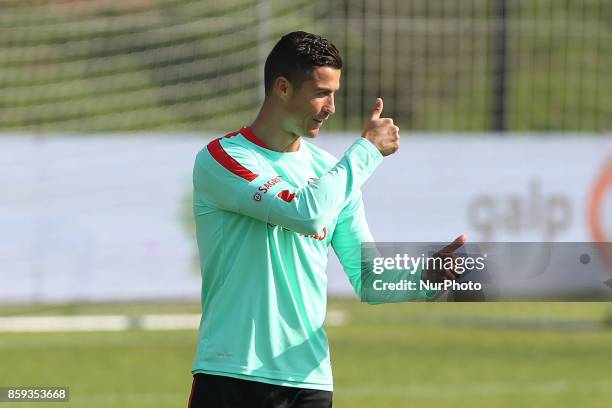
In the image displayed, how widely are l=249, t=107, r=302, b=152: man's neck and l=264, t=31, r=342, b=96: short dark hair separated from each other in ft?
0.44

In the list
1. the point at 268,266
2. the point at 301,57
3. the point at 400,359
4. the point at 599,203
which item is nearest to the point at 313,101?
the point at 301,57

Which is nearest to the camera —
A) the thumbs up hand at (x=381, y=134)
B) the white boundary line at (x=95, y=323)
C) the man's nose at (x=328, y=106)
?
the thumbs up hand at (x=381, y=134)

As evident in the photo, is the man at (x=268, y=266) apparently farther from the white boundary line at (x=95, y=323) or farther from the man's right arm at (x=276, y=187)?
the white boundary line at (x=95, y=323)

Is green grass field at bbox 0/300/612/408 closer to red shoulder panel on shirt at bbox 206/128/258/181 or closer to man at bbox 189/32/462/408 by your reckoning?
man at bbox 189/32/462/408

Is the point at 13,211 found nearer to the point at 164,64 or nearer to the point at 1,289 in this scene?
the point at 1,289

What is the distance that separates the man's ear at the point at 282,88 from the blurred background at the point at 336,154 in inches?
222

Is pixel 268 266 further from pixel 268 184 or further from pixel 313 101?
pixel 313 101

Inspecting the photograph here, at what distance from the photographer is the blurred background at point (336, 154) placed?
1205cm

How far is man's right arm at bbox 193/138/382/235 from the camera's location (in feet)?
13.8

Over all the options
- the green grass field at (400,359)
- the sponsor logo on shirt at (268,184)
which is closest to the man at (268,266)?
the sponsor logo on shirt at (268,184)

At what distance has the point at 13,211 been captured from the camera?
A: 14477mm

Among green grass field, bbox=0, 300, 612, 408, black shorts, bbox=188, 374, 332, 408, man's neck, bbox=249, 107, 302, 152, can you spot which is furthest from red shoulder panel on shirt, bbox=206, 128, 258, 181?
green grass field, bbox=0, 300, 612, 408

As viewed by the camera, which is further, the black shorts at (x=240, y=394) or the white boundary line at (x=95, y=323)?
the white boundary line at (x=95, y=323)

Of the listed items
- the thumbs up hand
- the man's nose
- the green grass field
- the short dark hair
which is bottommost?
the green grass field
